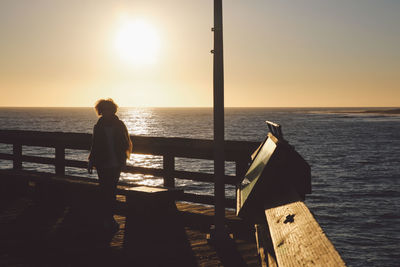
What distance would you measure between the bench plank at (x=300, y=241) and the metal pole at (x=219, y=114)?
142 inches

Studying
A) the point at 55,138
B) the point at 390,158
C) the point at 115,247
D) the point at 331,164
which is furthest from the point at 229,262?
the point at 390,158

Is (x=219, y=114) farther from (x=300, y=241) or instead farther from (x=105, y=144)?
(x=300, y=241)

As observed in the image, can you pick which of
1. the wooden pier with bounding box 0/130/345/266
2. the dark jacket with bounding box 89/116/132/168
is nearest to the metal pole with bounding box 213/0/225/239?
the wooden pier with bounding box 0/130/345/266

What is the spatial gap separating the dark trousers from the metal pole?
1.90 metres

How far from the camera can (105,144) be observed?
715 centimetres

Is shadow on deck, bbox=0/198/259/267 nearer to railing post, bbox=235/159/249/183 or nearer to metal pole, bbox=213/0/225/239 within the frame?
metal pole, bbox=213/0/225/239

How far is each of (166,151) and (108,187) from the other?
152 cm

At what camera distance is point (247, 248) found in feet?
19.7

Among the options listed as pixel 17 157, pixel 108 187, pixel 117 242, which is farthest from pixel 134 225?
pixel 17 157

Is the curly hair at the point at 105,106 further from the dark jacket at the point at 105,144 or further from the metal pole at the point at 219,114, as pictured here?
the metal pole at the point at 219,114

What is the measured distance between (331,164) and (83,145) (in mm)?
34965

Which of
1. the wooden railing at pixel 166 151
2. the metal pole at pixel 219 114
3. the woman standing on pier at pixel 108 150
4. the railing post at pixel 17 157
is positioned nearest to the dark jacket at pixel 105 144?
the woman standing on pier at pixel 108 150

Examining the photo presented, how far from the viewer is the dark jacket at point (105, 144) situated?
713cm

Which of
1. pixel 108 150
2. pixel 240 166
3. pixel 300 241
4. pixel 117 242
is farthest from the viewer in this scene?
pixel 240 166
